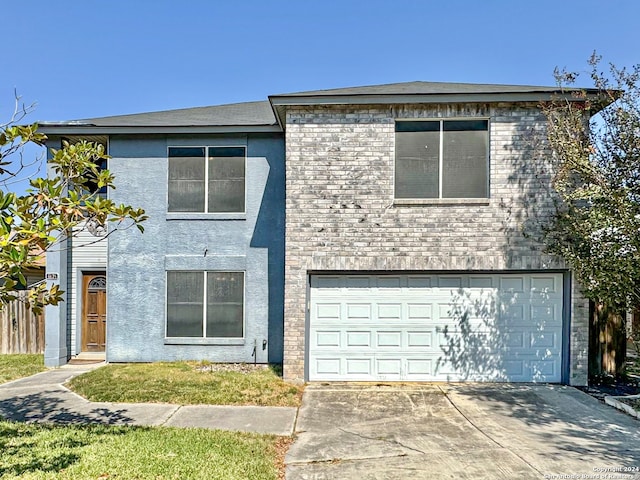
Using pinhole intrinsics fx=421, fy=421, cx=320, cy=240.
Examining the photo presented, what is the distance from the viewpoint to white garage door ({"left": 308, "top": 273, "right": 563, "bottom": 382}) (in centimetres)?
820

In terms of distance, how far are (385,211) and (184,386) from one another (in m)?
4.94

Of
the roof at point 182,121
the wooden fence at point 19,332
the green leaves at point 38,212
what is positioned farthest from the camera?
the wooden fence at point 19,332

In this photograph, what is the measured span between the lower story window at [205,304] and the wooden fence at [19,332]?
14.6ft

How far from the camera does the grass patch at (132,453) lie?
4289 millimetres

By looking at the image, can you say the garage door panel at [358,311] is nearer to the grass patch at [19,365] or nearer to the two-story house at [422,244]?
the two-story house at [422,244]

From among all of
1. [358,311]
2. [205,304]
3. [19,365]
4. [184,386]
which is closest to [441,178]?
[358,311]

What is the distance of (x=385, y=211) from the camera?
8094mm

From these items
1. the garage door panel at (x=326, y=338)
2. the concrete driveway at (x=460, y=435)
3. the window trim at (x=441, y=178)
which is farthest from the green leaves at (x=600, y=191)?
the garage door panel at (x=326, y=338)

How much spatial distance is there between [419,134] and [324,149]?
1.88 meters

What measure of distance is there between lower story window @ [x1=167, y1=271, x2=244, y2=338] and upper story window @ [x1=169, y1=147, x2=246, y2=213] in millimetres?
1573

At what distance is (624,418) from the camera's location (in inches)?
246

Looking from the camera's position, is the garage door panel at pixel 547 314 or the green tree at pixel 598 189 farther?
the garage door panel at pixel 547 314

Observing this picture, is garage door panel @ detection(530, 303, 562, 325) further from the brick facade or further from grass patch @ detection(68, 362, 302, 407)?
grass patch @ detection(68, 362, 302, 407)

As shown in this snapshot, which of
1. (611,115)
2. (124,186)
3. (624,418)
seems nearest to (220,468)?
(624,418)
